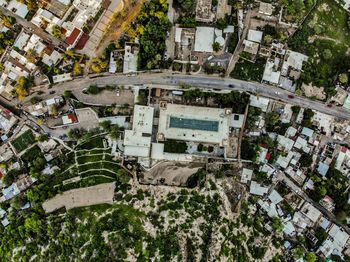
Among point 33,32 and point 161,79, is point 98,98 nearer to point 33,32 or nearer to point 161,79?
point 161,79

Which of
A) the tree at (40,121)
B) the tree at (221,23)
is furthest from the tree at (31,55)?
the tree at (221,23)

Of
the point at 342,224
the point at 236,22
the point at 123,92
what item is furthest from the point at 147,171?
the point at 342,224

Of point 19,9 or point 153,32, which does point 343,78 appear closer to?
→ point 153,32

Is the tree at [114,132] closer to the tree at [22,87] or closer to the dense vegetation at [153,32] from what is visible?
the dense vegetation at [153,32]

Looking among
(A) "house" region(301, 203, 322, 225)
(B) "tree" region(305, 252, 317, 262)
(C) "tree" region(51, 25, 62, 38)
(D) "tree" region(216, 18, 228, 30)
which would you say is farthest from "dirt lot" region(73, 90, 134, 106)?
(B) "tree" region(305, 252, 317, 262)

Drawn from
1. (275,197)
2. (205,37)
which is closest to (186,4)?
(205,37)

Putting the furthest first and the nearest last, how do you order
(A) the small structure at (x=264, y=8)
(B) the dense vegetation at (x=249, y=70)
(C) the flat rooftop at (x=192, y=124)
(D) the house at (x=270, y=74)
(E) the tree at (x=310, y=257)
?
(A) the small structure at (x=264, y=8) < (D) the house at (x=270, y=74) < (B) the dense vegetation at (x=249, y=70) < (E) the tree at (x=310, y=257) < (C) the flat rooftop at (x=192, y=124)
